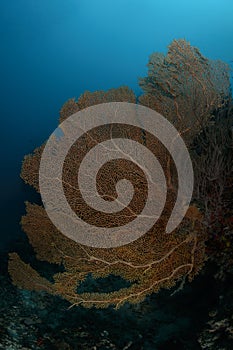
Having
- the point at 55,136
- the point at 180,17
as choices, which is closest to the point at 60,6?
the point at 180,17

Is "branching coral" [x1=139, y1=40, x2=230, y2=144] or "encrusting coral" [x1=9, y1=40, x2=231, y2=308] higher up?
"branching coral" [x1=139, y1=40, x2=230, y2=144]

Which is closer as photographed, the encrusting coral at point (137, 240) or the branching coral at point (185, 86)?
the encrusting coral at point (137, 240)

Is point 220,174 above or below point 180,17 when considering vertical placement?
below

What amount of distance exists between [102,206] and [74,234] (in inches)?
24.3

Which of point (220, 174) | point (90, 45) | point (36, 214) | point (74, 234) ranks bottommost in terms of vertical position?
point (74, 234)

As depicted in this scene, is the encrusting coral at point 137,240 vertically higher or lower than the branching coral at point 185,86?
lower

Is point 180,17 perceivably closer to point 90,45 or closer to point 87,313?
point 90,45

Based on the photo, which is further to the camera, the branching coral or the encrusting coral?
the branching coral

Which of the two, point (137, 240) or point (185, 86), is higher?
point (185, 86)

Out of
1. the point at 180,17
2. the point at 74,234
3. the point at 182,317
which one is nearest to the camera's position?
the point at 74,234

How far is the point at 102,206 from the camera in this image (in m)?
3.72

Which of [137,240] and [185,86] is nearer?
[137,240]

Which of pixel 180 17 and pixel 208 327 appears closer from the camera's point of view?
pixel 208 327

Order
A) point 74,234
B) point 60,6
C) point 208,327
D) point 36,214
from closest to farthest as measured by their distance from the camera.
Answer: point 208,327 → point 74,234 → point 36,214 → point 60,6
